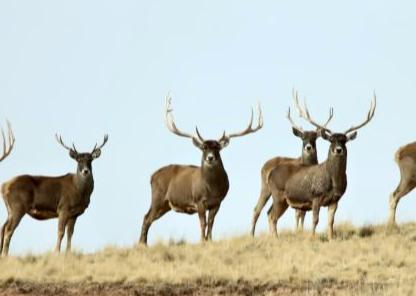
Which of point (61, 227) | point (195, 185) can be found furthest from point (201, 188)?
point (61, 227)

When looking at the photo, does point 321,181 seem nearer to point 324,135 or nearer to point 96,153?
point 324,135

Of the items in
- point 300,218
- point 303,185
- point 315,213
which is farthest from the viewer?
point 300,218

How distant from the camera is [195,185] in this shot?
26.7 metres

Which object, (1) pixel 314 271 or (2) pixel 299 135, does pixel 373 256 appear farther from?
(2) pixel 299 135

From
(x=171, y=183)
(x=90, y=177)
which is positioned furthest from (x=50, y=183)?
(x=171, y=183)

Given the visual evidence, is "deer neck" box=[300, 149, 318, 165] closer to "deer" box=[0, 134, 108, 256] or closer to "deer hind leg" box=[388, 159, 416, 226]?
"deer hind leg" box=[388, 159, 416, 226]

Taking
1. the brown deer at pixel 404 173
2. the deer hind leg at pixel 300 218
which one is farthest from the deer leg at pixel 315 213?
the brown deer at pixel 404 173

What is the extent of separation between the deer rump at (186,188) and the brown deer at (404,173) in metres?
4.35

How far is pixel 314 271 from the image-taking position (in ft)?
73.7

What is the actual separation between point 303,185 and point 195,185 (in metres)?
2.23

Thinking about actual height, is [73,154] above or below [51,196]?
above

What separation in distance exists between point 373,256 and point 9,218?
25.5ft

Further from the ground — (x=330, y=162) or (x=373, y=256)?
(x=330, y=162)

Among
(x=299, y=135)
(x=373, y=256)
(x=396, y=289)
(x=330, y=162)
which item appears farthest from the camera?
(x=299, y=135)
